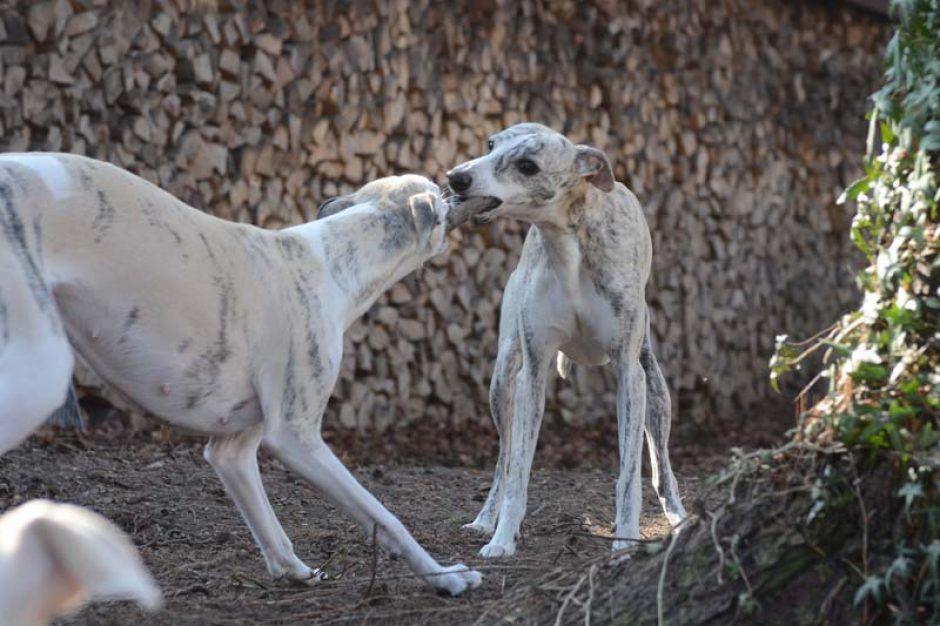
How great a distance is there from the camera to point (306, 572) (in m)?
4.64

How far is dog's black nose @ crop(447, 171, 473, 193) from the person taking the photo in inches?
208

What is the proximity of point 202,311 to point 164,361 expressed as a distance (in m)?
0.19

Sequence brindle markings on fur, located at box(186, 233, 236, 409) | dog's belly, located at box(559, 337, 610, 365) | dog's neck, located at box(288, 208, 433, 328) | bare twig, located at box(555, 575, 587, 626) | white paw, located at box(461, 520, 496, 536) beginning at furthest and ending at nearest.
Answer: white paw, located at box(461, 520, 496, 536) < dog's belly, located at box(559, 337, 610, 365) < dog's neck, located at box(288, 208, 433, 328) < brindle markings on fur, located at box(186, 233, 236, 409) < bare twig, located at box(555, 575, 587, 626)

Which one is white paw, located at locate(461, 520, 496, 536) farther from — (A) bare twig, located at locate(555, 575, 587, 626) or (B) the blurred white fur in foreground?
(B) the blurred white fur in foreground

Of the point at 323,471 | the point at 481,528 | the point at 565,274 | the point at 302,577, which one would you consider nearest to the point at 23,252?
the point at 323,471

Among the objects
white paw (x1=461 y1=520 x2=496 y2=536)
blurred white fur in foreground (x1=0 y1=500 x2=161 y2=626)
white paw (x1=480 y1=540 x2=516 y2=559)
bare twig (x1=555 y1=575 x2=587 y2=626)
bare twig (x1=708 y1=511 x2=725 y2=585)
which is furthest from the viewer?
white paw (x1=461 y1=520 x2=496 y2=536)

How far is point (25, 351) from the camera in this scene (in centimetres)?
374

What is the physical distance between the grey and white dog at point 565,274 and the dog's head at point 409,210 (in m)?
0.22

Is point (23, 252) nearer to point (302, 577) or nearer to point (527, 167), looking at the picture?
point (302, 577)

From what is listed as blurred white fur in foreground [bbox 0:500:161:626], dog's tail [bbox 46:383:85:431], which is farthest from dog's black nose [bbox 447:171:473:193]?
dog's tail [bbox 46:383:85:431]

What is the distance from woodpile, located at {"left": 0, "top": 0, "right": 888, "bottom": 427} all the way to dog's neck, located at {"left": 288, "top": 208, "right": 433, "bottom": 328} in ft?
5.96

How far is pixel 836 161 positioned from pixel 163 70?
7375 mm

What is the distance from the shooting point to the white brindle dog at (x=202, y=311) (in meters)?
3.81

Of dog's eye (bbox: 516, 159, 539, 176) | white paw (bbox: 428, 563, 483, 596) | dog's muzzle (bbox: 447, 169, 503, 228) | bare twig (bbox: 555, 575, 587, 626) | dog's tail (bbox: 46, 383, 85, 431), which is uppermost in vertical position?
dog's eye (bbox: 516, 159, 539, 176)
